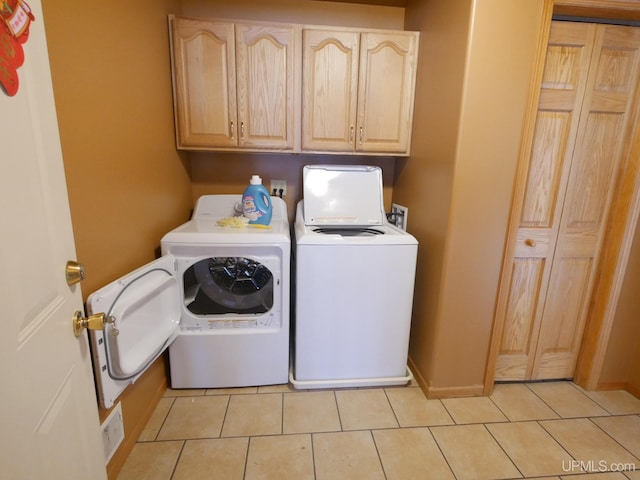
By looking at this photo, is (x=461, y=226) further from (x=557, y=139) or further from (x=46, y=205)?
(x=46, y=205)

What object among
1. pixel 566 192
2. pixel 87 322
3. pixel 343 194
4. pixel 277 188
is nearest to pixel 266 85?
pixel 277 188

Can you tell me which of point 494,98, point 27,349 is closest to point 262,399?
point 27,349

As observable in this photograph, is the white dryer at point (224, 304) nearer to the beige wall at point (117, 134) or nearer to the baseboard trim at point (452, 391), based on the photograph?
the beige wall at point (117, 134)

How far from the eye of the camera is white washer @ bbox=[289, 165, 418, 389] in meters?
1.69

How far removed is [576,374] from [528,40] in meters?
1.92

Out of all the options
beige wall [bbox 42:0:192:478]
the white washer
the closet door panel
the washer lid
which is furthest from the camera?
the washer lid

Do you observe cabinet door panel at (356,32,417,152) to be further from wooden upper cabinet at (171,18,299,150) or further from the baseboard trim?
the baseboard trim

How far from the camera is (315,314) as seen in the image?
1.75 meters

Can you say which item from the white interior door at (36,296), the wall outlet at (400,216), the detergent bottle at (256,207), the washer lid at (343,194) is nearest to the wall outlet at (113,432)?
the white interior door at (36,296)

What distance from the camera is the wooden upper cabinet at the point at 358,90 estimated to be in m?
1.83

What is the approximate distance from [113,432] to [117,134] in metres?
1.20

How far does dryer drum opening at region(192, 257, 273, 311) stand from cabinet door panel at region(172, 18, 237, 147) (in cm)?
73

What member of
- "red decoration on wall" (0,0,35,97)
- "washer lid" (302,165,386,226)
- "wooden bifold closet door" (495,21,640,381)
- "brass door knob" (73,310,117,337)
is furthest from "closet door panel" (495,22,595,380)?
"red decoration on wall" (0,0,35,97)

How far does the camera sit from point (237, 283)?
1.81 meters
